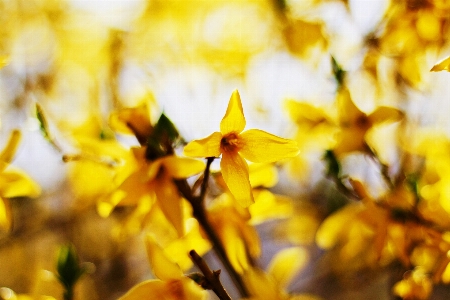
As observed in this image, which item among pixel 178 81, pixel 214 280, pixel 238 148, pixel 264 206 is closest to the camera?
pixel 214 280

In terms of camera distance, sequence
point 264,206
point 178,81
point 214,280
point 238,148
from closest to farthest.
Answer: point 214,280 → point 238,148 → point 264,206 → point 178,81

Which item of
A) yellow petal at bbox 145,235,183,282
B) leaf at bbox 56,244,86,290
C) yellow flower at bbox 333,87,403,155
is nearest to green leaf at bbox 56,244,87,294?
leaf at bbox 56,244,86,290

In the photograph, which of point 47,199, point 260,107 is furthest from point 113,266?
point 260,107

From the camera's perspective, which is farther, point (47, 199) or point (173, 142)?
point (47, 199)

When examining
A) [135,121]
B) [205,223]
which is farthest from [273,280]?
[135,121]

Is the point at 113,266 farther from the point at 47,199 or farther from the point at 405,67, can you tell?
the point at 405,67

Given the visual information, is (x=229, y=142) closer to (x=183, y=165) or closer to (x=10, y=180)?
(x=183, y=165)

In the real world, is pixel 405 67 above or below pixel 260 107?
above
